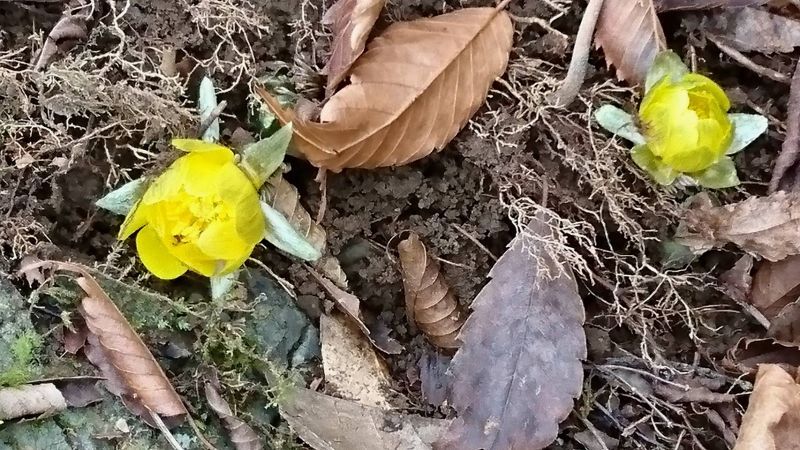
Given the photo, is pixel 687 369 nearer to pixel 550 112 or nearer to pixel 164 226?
pixel 550 112

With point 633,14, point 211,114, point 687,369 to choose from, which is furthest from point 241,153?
point 687,369

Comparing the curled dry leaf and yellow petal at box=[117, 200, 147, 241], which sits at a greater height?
yellow petal at box=[117, 200, 147, 241]

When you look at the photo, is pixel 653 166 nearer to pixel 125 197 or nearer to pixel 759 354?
pixel 759 354

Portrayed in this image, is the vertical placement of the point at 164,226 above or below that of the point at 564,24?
below

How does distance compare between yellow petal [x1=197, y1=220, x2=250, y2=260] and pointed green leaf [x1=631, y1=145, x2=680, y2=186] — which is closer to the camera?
yellow petal [x1=197, y1=220, x2=250, y2=260]

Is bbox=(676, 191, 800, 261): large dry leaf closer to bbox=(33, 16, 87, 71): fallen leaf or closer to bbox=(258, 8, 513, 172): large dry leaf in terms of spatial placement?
bbox=(258, 8, 513, 172): large dry leaf

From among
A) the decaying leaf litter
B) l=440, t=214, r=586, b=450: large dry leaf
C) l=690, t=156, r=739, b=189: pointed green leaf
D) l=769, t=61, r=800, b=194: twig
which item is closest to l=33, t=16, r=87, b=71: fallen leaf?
the decaying leaf litter

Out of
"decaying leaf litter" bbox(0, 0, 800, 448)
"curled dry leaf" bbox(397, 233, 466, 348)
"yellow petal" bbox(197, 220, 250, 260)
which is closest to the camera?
"yellow petal" bbox(197, 220, 250, 260)

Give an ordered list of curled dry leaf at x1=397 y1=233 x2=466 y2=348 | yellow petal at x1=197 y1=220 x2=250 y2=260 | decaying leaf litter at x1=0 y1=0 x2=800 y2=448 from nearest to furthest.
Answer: yellow petal at x1=197 y1=220 x2=250 y2=260, decaying leaf litter at x1=0 y1=0 x2=800 y2=448, curled dry leaf at x1=397 y1=233 x2=466 y2=348
